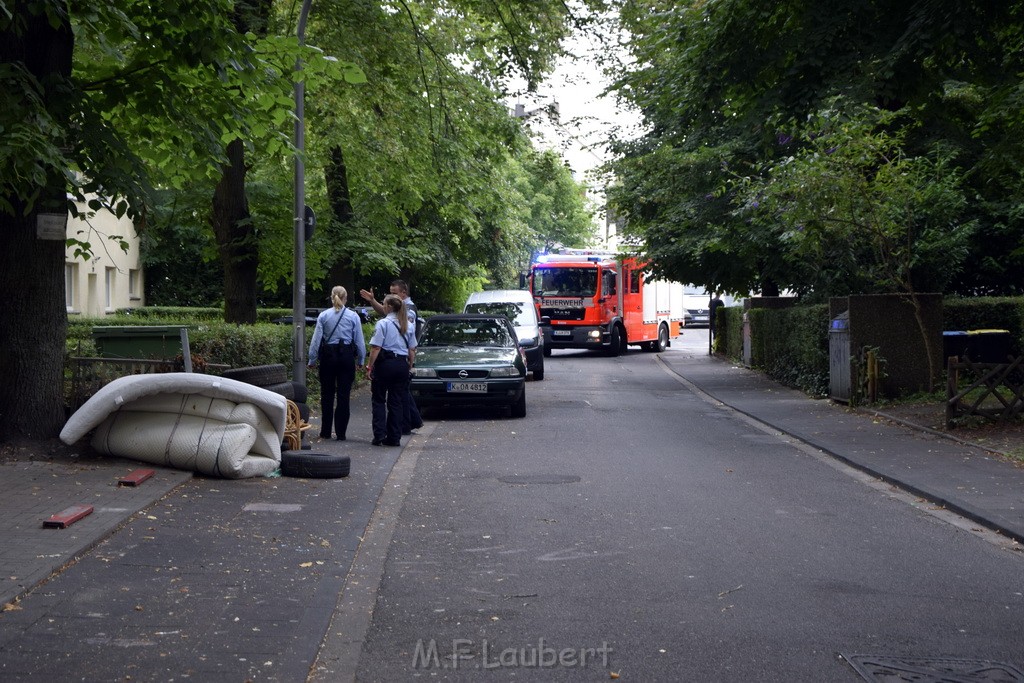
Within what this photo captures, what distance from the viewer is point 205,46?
34.8 feet

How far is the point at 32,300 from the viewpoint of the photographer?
36.8ft

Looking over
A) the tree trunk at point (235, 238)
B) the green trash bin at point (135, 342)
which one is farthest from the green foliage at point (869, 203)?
the tree trunk at point (235, 238)

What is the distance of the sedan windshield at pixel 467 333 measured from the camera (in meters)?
18.9

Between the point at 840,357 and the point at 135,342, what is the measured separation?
37.9 ft

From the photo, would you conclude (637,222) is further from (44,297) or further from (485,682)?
(485,682)

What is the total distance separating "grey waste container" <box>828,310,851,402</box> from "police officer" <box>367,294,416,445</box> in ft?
27.1

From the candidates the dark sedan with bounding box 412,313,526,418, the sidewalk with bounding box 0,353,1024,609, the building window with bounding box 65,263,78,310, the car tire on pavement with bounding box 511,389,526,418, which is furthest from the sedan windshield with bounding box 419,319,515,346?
the building window with bounding box 65,263,78,310

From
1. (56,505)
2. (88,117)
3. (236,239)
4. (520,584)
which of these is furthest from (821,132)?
(56,505)

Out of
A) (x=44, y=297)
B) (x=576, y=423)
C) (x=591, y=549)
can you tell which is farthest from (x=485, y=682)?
(x=576, y=423)

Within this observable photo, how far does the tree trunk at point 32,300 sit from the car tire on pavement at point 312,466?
230 cm

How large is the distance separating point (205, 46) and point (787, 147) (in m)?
15.2

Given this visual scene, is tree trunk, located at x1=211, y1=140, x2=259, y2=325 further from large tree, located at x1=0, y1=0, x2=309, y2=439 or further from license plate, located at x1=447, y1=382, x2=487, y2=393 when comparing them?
large tree, located at x1=0, y1=0, x2=309, y2=439

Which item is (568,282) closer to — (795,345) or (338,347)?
(795,345)

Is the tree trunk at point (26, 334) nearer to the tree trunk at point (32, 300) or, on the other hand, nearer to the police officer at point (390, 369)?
the tree trunk at point (32, 300)
